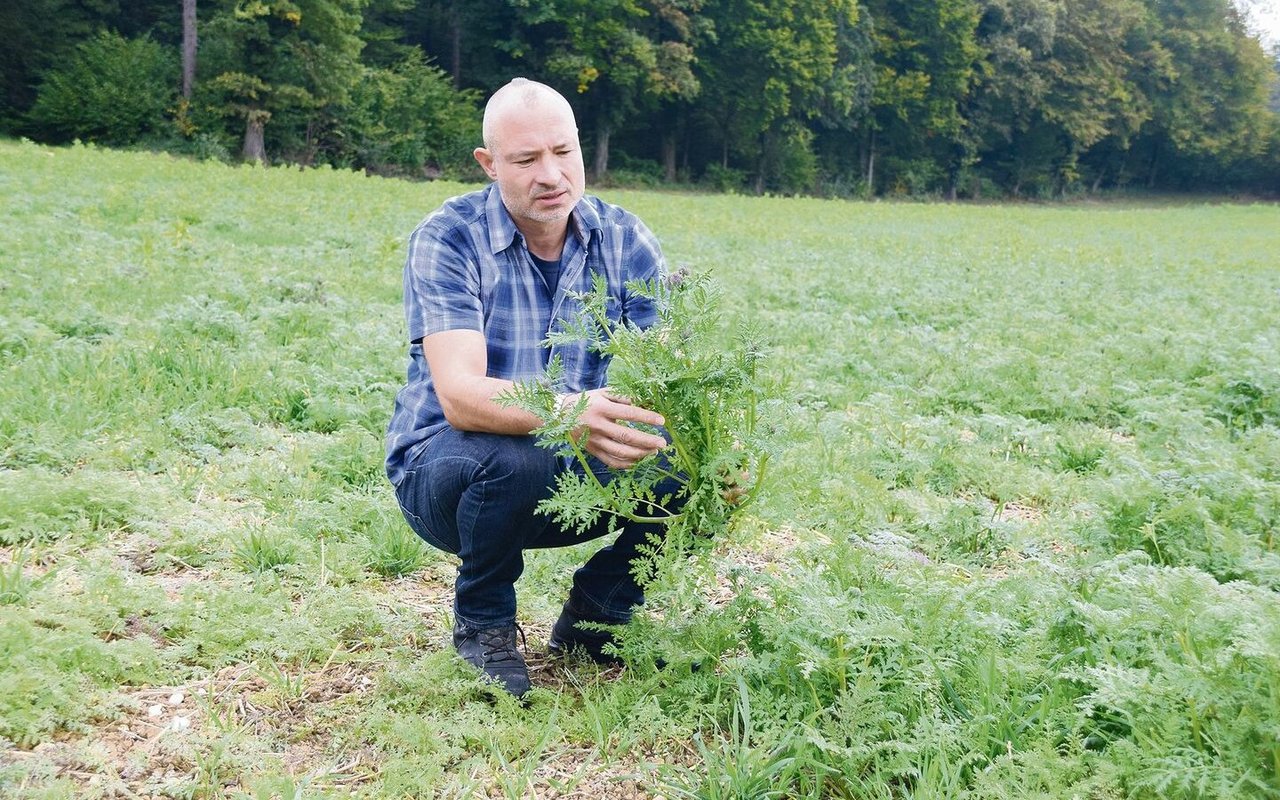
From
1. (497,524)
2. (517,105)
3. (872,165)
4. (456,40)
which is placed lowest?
(497,524)

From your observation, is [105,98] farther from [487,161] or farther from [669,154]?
[487,161]

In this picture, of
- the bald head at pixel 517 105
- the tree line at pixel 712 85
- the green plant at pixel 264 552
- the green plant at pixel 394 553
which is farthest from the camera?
the tree line at pixel 712 85

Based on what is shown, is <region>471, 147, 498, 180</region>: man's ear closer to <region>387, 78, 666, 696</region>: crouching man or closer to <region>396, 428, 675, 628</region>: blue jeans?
<region>387, 78, 666, 696</region>: crouching man

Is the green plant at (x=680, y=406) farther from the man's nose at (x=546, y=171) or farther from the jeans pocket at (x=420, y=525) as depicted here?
the jeans pocket at (x=420, y=525)

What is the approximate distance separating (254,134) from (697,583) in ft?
105

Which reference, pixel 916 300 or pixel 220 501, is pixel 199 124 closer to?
pixel 916 300

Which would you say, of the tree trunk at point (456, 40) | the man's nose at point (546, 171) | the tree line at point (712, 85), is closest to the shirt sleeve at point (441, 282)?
the man's nose at point (546, 171)

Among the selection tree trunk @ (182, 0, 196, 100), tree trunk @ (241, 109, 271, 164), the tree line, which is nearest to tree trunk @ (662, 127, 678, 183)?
the tree line

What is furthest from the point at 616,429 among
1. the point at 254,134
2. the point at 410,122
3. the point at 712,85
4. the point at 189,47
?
the point at 712,85

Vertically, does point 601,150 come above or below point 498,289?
above

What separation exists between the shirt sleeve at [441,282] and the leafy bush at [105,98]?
33089 millimetres

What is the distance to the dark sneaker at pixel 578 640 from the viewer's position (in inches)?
125

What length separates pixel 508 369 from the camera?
3.08 meters

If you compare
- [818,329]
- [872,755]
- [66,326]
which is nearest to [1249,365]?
[818,329]
